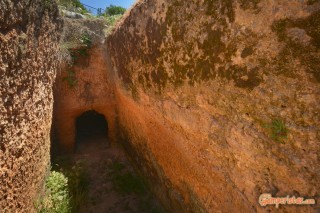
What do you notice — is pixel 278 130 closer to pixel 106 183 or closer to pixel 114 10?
pixel 106 183

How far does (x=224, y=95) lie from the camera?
2014 mm

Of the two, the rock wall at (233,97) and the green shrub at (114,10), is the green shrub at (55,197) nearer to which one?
the rock wall at (233,97)

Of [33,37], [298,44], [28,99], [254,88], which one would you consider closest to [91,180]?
[28,99]

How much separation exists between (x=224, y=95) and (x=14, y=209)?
8.91 ft

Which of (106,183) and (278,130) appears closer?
(278,130)

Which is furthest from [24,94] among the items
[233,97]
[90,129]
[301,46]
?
[90,129]

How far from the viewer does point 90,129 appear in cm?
874

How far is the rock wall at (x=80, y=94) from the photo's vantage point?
Answer: 252 inches

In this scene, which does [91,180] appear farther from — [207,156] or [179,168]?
[207,156]

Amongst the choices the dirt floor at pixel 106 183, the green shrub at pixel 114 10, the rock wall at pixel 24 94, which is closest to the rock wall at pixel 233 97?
the dirt floor at pixel 106 183

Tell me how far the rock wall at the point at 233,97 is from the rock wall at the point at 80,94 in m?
3.27

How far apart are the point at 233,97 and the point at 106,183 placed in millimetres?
4346

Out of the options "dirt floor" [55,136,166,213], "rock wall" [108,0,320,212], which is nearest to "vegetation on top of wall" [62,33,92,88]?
"dirt floor" [55,136,166,213]

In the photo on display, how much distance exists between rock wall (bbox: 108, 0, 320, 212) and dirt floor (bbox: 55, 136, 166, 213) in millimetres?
1406
